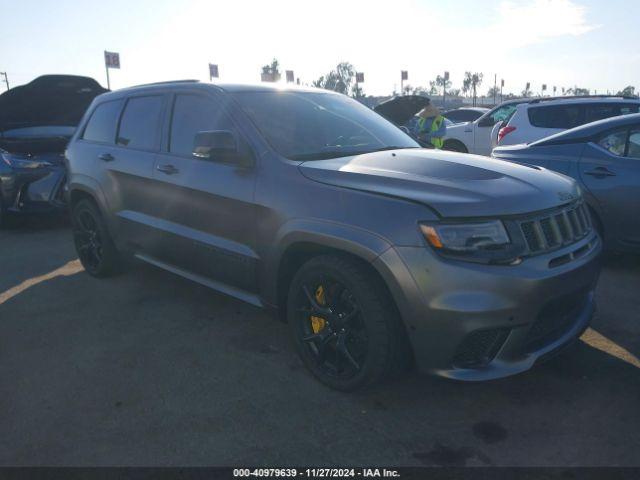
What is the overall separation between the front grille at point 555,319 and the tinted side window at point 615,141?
2.46 m

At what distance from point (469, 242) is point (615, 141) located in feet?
10.5

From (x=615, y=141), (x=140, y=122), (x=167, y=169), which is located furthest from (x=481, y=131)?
(x=167, y=169)

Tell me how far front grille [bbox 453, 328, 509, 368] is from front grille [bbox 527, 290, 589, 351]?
175mm

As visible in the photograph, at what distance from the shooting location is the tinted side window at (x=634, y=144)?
460cm

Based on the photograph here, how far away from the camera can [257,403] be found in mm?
2824

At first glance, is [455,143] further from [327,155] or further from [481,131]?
[327,155]

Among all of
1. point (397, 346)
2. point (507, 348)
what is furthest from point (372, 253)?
point (507, 348)

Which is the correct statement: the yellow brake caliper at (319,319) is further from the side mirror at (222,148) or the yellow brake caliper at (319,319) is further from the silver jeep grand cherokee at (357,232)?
the side mirror at (222,148)

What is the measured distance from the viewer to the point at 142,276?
5035 millimetres

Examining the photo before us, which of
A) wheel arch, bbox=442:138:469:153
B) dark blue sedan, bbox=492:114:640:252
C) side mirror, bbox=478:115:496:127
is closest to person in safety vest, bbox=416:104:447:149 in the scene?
dark blue sedan, bbox=492:114:640:252

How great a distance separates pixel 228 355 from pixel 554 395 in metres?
1.96

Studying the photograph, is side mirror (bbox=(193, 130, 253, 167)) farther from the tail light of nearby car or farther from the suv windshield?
the tail light of nearby car

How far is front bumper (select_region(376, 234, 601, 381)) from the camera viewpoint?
2.36 metres

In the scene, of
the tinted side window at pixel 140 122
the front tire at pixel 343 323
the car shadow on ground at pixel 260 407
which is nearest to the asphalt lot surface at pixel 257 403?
the car shadow on ground at pixel 260 407
